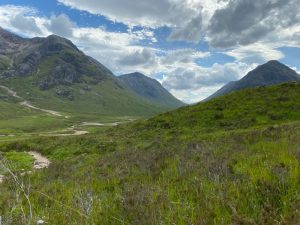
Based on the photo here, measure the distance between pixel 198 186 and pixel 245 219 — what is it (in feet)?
8.58

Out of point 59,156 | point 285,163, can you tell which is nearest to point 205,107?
point 59,156

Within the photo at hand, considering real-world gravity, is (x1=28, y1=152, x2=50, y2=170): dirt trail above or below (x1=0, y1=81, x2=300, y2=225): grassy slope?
below

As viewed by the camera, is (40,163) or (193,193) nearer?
(193,193)

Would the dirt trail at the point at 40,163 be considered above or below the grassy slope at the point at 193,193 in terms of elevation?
below

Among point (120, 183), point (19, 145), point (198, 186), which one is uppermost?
point (198, 186)

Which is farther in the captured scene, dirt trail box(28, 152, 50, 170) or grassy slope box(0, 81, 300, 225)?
dirt trail box(28, 152, 50, 170)

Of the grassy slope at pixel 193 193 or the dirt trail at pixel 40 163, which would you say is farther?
the dirt trail at pixel 40 163

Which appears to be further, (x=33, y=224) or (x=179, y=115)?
(x=179, y=115)

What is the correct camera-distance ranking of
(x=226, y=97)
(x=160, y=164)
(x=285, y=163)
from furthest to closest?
(x=226, y=97)
(x=160, y=164)
(x=285, y=163)

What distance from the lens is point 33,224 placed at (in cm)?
546

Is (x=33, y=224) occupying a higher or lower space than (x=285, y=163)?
lower

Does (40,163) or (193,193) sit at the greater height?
(193,193)

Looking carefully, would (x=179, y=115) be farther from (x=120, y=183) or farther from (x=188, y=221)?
(x=188, y=221)

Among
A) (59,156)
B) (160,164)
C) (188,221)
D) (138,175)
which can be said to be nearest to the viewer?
(188,221)
